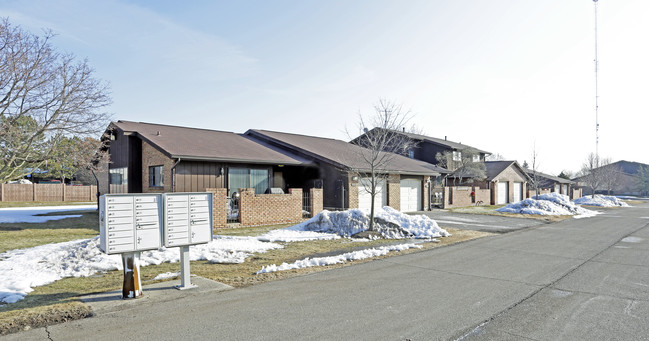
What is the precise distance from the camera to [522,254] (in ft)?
35.9

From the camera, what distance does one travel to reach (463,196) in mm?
34031

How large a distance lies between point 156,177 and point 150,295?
13693 millimetres

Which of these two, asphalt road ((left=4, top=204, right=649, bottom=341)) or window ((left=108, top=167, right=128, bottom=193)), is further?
window ((left=108, top=167, right=128, bottom=193))

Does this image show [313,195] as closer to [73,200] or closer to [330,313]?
[330,313]

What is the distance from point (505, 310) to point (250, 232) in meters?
10.6

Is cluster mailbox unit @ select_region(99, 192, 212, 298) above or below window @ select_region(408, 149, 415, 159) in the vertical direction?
below

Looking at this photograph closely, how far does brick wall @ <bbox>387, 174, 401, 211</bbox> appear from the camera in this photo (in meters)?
24.3

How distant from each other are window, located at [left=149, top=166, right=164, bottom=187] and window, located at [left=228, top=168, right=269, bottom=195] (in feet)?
10.8

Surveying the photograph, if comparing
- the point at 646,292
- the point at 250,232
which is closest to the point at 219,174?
the point at 250,232

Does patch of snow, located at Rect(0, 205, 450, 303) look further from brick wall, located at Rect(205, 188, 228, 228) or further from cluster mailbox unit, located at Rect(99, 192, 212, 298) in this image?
brick wall, located at Rect(205, 188, 228, 228)

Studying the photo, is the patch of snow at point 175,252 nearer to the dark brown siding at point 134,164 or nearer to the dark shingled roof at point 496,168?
the dark brown siding at point 134,164

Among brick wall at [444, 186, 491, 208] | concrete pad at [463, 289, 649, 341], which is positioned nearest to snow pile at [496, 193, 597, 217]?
→ brick wall at [444, 186, 491, 208]

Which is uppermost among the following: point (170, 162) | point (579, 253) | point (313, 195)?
point (170, 162)

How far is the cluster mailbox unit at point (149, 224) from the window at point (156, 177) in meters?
12.2
